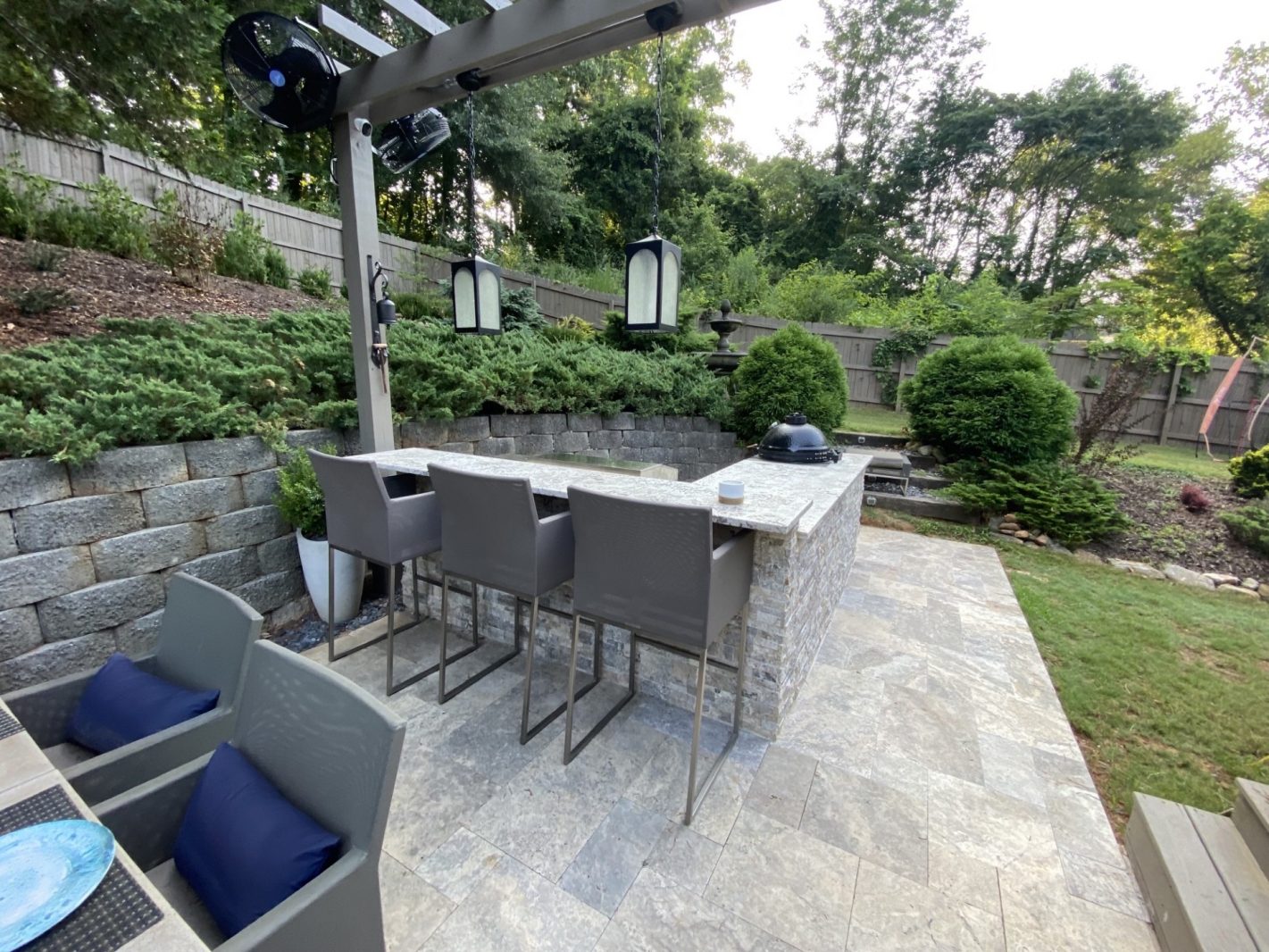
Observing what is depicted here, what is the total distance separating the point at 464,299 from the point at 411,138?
1.11 m

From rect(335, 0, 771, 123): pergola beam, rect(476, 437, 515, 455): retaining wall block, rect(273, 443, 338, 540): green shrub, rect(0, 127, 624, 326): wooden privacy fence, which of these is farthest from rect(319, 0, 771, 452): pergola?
rect(0, 127, 624, 326): wooden privacy fence

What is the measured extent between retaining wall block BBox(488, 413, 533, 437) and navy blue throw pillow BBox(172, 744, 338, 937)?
130 inches

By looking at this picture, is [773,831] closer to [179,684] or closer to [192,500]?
[179,684]

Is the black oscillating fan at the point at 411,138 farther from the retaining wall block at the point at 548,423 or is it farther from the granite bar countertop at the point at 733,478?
the retaining wall block at the point at 548,423

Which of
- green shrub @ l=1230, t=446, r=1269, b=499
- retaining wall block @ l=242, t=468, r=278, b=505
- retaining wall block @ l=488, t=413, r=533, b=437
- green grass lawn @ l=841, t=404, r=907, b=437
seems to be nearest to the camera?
retaining wall block @ l=242, t=468, r=278, b=505

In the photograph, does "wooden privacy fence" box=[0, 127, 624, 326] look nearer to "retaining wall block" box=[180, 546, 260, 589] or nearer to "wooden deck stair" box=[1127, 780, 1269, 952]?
"retaining wall block" box=[180, 546, 260, 589]

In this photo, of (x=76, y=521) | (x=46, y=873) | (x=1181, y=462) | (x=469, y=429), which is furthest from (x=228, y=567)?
(x=1181, y=462)

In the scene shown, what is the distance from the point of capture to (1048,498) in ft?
15.6

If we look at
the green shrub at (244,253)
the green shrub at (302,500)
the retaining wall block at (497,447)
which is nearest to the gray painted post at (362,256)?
the green shrub at (302,500)

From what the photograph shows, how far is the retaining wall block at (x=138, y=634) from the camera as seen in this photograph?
2279 mm

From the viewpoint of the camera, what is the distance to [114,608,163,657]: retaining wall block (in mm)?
2279

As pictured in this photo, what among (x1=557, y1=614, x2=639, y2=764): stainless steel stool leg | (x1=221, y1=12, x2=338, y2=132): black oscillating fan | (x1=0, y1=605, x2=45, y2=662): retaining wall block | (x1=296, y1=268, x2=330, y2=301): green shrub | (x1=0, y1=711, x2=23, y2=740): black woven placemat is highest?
(x1=221, y1=12, x2=338, y2=132): black oscillating fan

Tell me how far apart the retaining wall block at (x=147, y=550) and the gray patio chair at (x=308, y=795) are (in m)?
1.71

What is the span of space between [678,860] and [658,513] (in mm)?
1039
